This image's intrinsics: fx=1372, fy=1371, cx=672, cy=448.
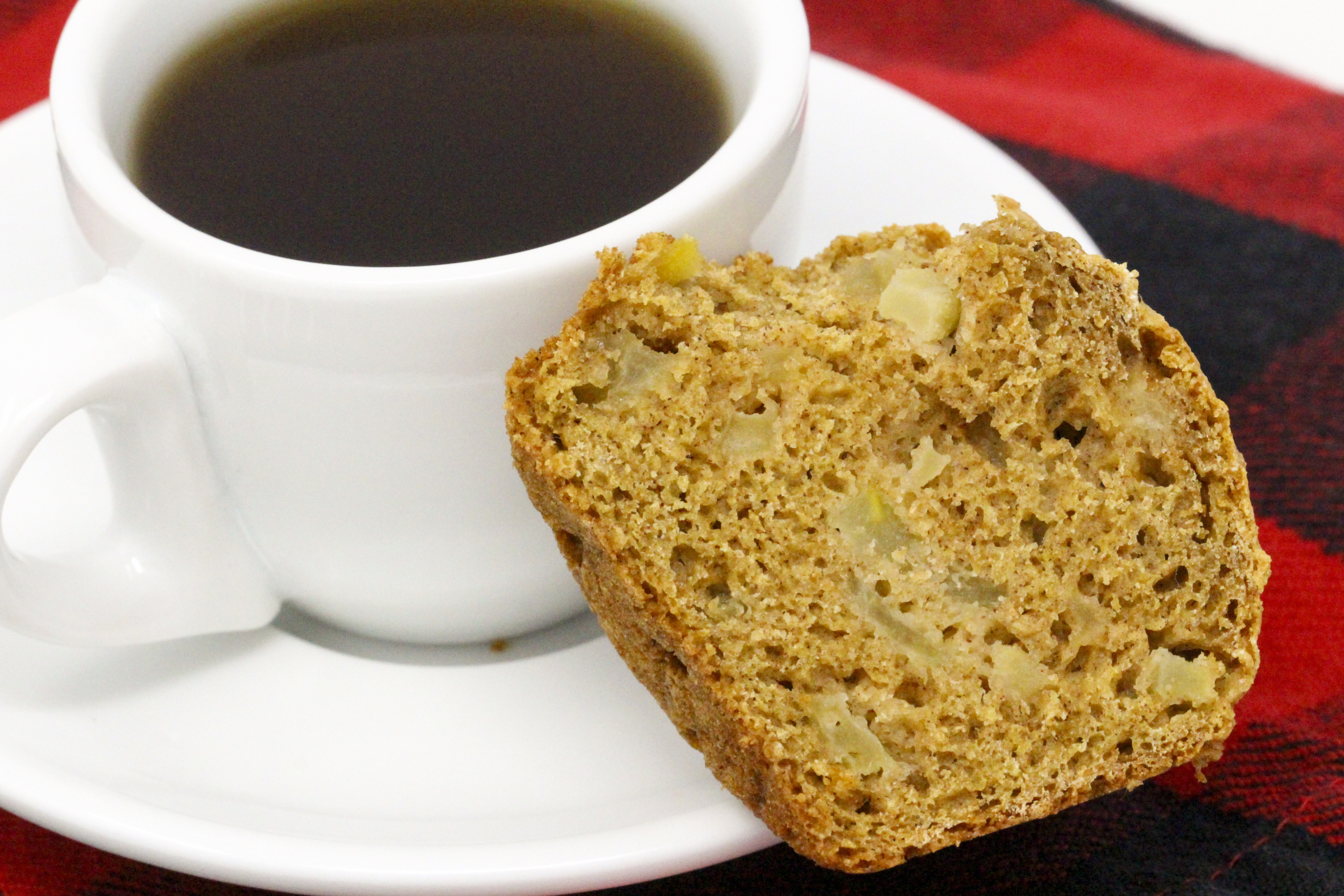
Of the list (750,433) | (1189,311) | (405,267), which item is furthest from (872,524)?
(1189,311)

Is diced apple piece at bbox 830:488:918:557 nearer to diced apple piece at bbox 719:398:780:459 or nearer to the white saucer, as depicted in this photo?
diced apple piece at bbox 719:398:780:459

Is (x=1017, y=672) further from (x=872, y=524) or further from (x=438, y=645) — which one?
(x=438, y=645)

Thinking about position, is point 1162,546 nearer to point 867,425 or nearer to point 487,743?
point 867,425

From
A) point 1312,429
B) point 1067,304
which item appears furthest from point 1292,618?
point 1067,304

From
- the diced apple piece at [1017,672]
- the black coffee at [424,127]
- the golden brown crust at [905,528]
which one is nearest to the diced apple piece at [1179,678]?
the golden brown crust at [905,528]

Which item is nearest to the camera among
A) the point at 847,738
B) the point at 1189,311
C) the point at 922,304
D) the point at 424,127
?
the point at 847,738

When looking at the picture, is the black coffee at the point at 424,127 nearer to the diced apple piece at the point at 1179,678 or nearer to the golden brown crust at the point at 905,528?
the golden brown crust at the point at 905,528

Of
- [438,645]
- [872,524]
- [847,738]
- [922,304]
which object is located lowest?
[438,645]

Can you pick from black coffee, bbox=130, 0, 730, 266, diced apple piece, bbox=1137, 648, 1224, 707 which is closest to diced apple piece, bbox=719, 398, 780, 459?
black coffee, bbox=130, 0, 730, 266
